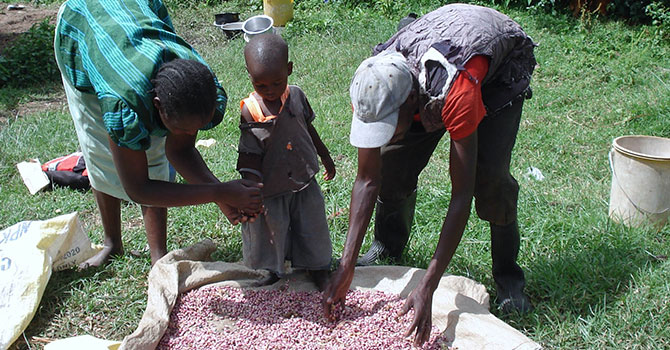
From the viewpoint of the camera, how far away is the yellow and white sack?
241 cm

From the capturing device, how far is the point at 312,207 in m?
2.60

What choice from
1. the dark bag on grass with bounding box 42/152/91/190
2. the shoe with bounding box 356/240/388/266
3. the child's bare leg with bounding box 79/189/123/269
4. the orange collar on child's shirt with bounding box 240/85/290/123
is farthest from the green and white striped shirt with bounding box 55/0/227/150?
the dark bag on grass with bounding box 42/152/91/190

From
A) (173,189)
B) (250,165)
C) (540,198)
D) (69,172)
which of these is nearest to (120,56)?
(173,189)

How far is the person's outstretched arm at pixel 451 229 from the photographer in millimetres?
2014

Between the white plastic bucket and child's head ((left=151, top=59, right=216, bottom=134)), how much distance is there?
239cm

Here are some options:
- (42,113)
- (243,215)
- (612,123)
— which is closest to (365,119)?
(243,215)

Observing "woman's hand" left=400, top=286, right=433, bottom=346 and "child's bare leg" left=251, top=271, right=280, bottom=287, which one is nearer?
"woman's hand" left=400, top=286, right=433, bottom=346

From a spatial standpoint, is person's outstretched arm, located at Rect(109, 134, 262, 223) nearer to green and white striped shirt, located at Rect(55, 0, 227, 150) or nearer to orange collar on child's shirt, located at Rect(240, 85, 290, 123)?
green and white striped shirt, located at Rect(55, 0, 227, 150)

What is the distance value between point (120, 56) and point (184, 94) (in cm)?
32

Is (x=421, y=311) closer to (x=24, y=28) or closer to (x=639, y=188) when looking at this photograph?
(x=639, y=188)

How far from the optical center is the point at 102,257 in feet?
9.62

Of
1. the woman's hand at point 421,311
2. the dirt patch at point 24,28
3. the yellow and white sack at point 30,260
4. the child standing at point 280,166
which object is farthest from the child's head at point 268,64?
the dirt patch at point 24,28

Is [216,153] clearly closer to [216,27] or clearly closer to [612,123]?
[612,123]

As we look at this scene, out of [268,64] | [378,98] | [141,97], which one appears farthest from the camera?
[268,64]
